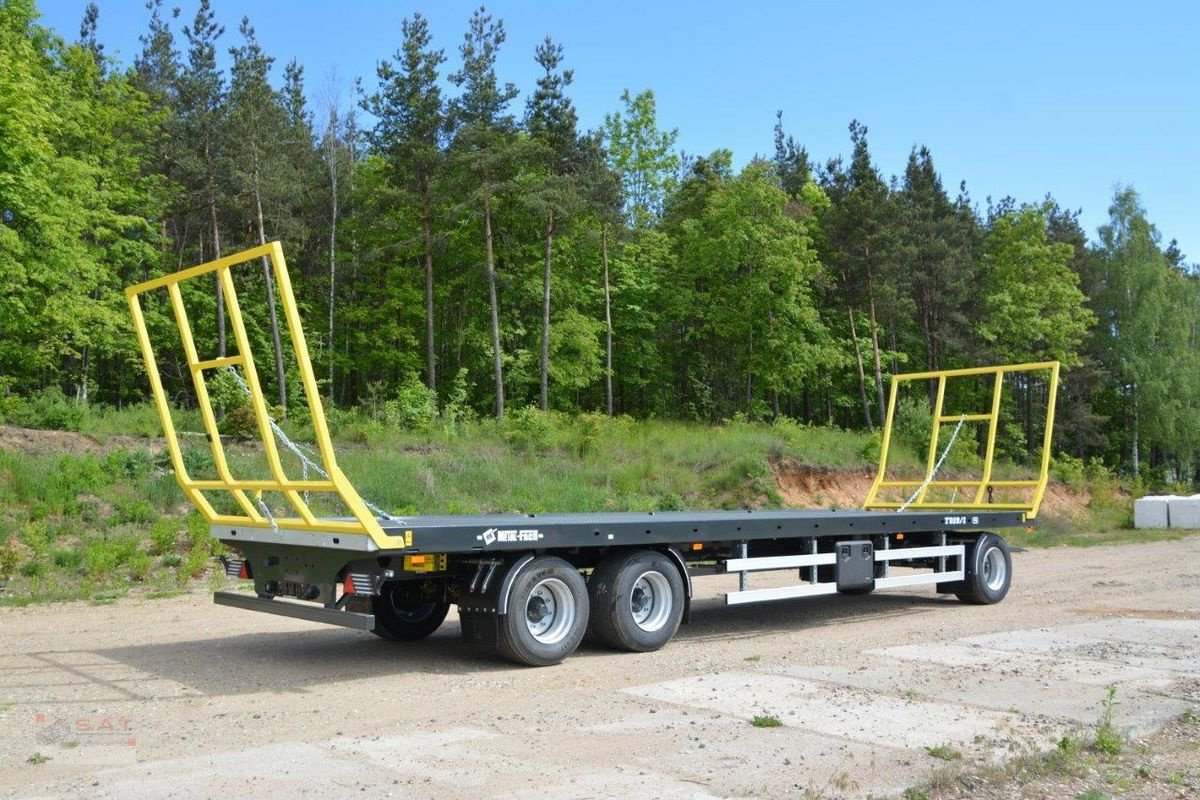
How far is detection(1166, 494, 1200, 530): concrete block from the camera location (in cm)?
3462

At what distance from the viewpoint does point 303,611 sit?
850 cm

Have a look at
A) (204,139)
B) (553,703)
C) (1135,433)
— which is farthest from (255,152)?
(1135,433)

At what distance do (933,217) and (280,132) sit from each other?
35796 mm

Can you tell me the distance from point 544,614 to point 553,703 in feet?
5.24

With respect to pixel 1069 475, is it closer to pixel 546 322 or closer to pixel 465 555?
pixel 546 322

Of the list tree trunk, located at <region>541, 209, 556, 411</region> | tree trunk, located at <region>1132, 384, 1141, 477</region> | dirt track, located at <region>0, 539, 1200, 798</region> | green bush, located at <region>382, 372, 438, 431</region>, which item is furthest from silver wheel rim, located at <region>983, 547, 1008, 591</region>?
tree trunk, located at <region>1132, 384, 1141, 477</region>

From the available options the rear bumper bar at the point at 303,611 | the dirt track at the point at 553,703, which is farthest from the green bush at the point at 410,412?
the rear bumper bar at the point at 303,611

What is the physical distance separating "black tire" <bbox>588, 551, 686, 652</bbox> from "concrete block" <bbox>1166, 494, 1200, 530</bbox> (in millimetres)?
30566

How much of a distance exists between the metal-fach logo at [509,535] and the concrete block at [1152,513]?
3245 cm

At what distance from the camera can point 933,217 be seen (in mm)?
59469

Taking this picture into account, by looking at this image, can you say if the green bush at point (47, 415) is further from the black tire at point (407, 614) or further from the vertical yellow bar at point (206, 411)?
the vertical yellow bar at point (206, 411)

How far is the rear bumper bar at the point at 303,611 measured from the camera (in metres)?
8.20

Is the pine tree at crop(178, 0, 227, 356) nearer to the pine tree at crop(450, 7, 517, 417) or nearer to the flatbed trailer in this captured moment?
the pine tree at crop(450, 7, 517, 417)

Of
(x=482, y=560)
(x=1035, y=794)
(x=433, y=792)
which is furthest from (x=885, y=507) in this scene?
(x=433, y=792)
